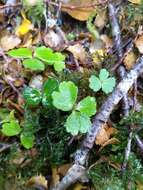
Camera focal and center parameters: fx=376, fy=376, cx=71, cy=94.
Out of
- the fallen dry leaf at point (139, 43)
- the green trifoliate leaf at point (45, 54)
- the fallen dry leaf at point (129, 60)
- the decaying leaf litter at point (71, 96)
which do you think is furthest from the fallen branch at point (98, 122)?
the green trifoliate leaf at point (45, 54)

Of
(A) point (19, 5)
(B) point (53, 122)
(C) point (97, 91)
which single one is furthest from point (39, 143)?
(A) point (19, 5)

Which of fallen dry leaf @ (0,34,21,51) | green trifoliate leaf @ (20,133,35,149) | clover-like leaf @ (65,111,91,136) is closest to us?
clover-like leaf @ (65,111,91,136)

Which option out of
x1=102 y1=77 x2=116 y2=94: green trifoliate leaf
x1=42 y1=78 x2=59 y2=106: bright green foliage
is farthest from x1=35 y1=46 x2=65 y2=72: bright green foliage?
x1=102 y1=77 x2=116 y2=94: green trifoliate leaf

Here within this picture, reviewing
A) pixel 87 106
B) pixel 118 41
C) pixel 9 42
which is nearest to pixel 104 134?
pixel 87 106

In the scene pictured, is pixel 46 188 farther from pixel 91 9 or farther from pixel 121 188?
pixel 91 9

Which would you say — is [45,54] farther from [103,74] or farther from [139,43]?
[139,43]

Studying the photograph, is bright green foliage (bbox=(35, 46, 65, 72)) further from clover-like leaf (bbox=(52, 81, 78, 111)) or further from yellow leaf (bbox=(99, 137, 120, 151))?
yellow leaf (bbox=(99, 137, 120, 151))
